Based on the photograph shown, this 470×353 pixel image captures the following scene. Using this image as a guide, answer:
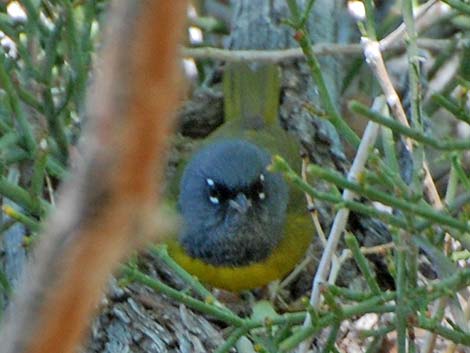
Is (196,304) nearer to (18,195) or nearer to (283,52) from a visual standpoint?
(18,195)

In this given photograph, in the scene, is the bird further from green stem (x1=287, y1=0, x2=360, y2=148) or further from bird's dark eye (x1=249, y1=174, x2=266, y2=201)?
green stem (x1=287, y1=0, x2=360, y2=148)

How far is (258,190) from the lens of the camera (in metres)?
3.48

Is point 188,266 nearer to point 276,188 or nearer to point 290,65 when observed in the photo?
point 276,188

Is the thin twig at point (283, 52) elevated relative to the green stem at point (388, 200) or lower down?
lower down

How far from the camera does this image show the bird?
11.0 feet

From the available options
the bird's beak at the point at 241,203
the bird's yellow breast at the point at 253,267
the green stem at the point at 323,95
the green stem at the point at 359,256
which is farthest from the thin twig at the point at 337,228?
the bird's beak at the point at 241,203

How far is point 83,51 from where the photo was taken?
2787mm

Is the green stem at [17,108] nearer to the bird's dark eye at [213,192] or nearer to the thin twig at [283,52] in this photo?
the thin twig at [283,52]

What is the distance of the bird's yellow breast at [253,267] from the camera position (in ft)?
10.8

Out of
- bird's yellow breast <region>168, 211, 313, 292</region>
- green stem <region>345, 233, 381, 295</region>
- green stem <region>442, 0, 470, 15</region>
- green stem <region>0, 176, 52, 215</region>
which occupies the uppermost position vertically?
green stem <region>442, 0, 470, 15</region>

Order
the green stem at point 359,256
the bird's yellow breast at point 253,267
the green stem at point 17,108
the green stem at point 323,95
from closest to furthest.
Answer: the green stem at point 359,256
the green stem at point 323,95
the green stem at point 17,108
the bird's yellow breast at point 253,267

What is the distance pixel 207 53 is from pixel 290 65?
71cm

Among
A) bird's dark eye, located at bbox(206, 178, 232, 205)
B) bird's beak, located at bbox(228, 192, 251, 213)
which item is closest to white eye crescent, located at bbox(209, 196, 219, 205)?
bird's dark eye, located at bbox(206, 178, 232, 205)

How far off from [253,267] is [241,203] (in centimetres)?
24
